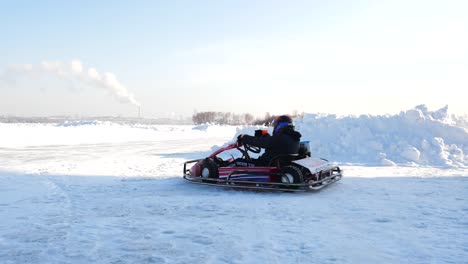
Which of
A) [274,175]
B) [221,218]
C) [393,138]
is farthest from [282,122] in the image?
[393,138]

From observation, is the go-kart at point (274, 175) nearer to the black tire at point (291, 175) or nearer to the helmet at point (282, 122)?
the black tire at point (291, 175)

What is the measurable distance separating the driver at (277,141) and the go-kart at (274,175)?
17cm

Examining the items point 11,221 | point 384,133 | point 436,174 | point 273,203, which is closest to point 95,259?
point 11,221

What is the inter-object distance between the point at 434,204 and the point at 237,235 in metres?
4.23

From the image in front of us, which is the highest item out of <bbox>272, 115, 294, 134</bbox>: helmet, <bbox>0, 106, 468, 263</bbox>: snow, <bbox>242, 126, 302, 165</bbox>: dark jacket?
<bbox>272, 115, 294, 134</bbox>: helmet

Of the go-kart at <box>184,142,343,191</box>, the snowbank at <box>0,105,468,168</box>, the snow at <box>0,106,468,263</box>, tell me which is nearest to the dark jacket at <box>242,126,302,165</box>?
the go-kart at <box>184,142,343,191</box>

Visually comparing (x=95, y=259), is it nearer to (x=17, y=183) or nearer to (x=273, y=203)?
(x=273, y=203)

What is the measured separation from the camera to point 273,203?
7.38 m

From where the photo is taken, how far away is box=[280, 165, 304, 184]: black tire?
8305mm

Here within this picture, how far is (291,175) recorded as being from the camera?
27.4ft

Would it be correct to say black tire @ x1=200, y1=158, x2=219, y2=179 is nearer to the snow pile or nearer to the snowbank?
the snowbank

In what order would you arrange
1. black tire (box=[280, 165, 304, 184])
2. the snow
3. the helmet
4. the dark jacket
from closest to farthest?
the snow
black tire (box=[280, 165, 304, 184])
the dark jacket
the helmet

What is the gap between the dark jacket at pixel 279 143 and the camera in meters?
8.76

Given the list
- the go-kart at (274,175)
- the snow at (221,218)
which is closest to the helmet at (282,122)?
the go-kart at (274,175)
